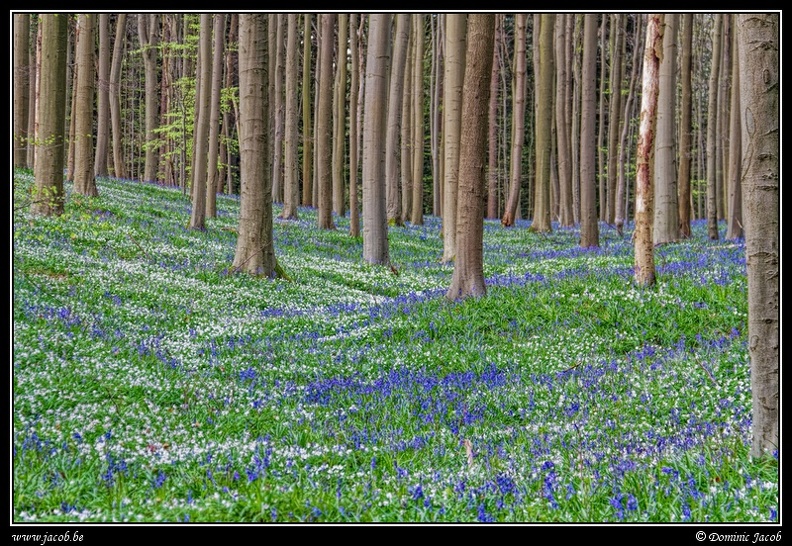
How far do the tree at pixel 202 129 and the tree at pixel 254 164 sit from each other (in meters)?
6.16

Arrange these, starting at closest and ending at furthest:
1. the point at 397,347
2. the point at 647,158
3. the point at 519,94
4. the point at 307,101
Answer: the point at 397,347
the point at 647,158
the point at 519,94
the point at 307,101

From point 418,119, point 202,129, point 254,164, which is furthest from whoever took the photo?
point 418,119

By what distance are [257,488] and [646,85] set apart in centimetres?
1068

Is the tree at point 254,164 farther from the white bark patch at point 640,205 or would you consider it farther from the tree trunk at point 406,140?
the tree trunk at point 406,140

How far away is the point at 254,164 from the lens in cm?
1426

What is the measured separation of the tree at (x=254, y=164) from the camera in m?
14.0

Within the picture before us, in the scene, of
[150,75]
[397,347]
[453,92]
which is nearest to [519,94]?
[453,92]

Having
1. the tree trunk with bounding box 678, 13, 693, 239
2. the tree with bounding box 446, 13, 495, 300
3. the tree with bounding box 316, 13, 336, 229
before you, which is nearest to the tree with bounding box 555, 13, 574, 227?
the tree trunk with bounding box 678, 13, 693, 239

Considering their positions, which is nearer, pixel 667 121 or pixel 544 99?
pixel 667 121

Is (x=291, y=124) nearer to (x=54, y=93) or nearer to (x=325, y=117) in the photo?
(x=325, y=117)

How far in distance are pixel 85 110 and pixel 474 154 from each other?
1326 cm

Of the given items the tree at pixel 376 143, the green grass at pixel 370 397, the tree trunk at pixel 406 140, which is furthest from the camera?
the tree trunk at pixel 406 140

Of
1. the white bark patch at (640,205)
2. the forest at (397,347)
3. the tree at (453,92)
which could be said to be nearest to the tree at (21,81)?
the forest at (397,347)

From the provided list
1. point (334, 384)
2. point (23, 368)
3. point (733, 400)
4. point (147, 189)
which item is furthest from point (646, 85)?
point (147, 189)
